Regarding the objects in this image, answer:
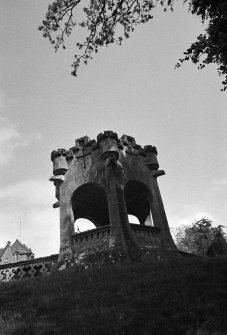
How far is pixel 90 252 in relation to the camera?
12.2 metres

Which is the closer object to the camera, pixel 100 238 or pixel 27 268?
pixel 100 238

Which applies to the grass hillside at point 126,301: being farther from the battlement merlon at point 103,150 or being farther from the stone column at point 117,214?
the battlement merlon at point 103,150

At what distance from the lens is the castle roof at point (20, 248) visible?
142 ft

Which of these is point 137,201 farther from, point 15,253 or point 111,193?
point 15,253

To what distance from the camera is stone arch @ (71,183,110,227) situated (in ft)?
48.7

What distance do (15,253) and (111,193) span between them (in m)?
33.5

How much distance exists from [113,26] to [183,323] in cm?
674

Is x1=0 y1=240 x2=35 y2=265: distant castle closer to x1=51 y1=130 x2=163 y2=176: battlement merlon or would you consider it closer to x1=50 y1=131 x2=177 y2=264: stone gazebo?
x1=50 y1=131 x2=177 y2=264: stone gazebo

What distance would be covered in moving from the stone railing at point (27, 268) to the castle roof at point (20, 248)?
104ft

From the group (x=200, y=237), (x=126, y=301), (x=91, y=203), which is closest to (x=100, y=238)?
(x=91, y=203)

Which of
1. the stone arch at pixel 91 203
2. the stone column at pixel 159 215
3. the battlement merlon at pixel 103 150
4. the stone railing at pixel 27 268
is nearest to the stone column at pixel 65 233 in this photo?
the stone railing at pixel 27 268

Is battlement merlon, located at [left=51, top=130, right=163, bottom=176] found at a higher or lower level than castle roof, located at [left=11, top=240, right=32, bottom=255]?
lower

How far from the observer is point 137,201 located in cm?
1669

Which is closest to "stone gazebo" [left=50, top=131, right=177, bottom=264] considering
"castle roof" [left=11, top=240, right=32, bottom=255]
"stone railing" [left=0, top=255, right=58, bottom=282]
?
"stone railing" [left=0, top=255, right=58, bottom=282]
